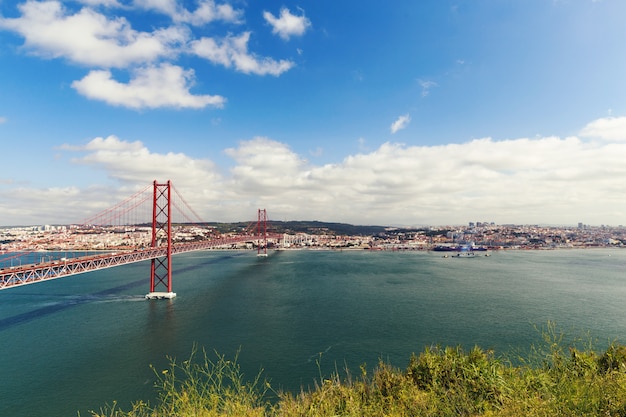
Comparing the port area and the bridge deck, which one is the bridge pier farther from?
the bridge deck

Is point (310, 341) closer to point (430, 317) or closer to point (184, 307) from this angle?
point (430, 317)

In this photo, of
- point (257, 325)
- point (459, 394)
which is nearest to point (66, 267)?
point (257, 325)

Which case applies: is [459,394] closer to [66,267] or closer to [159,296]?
[66,267]

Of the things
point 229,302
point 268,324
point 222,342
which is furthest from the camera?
point 229,302

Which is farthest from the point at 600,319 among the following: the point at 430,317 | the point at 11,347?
the point at 11,347

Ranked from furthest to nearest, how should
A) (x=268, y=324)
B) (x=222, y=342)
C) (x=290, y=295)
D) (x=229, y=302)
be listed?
(x=290, y=295) → (x=229, y=302) → (x=268, y=324) → (x=222, y=342)

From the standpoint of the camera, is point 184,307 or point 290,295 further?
point 290,295

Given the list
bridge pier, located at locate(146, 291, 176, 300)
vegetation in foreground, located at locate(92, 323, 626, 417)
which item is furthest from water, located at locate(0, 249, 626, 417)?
vegetation in foreground, located at locate(92, 323, 626, 417)

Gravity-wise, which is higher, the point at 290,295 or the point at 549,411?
the point at 549,411
